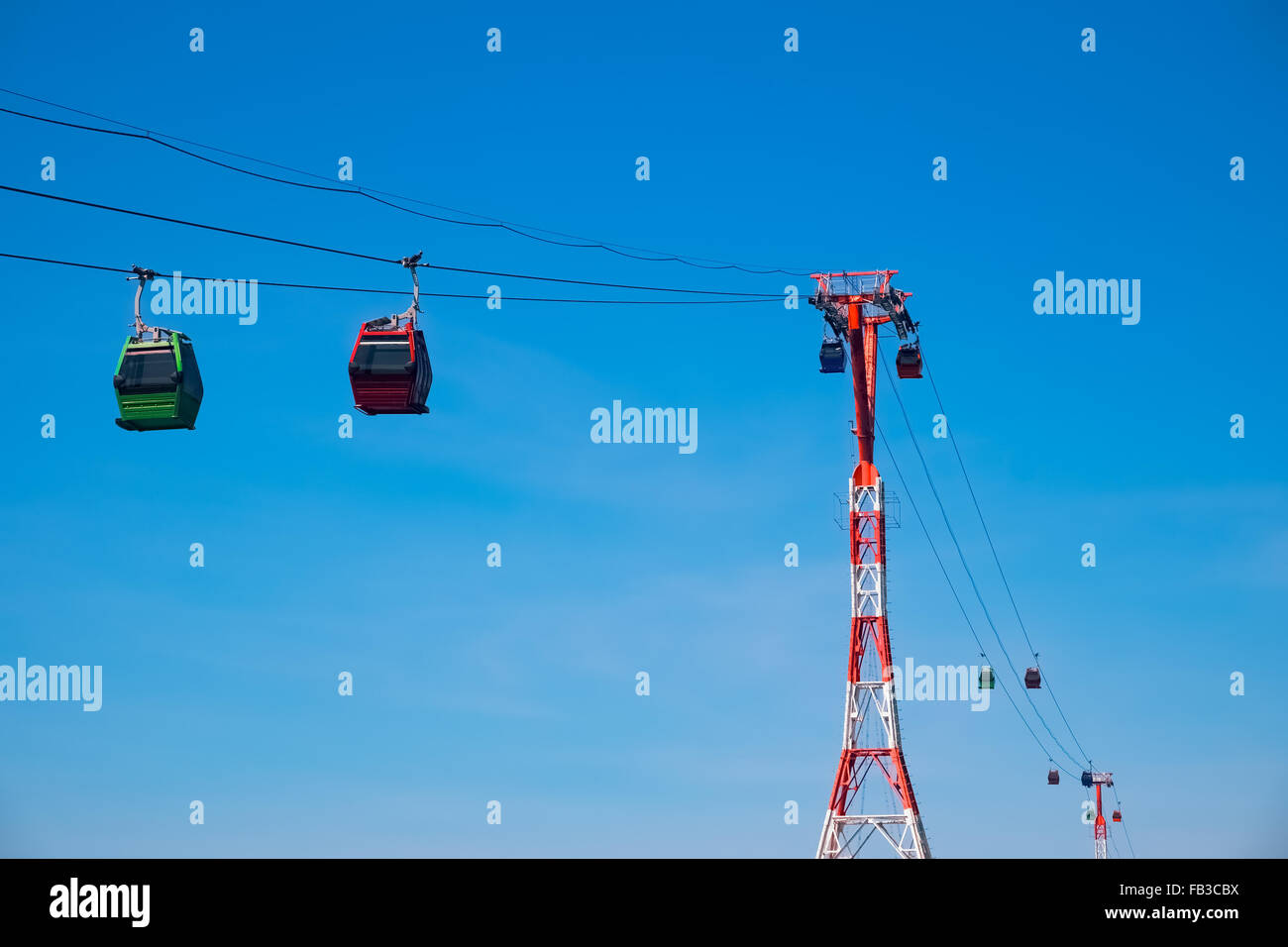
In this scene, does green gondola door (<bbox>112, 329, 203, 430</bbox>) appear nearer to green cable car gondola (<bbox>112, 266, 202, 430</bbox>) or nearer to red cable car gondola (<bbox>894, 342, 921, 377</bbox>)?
green cable car gondola (<bbox>112, 266, 202, 430</bbox>)

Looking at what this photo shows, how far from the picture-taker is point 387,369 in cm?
3094

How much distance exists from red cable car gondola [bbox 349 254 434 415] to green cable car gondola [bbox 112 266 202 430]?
10.1ft

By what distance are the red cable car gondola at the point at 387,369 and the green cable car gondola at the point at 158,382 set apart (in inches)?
121

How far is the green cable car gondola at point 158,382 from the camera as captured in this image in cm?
2878

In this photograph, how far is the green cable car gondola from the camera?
2878 centimetres

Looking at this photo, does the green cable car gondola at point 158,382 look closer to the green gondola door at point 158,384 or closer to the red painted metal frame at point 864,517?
the green gondola door at point 158,384

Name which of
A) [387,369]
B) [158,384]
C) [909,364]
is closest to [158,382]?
[158,384]

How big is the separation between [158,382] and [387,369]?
431cm

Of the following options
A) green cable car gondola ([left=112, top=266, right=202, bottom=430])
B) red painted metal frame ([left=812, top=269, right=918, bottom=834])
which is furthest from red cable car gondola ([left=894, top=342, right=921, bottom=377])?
green cable car gondola ([left=112, top=266, right=202, bottom=430])

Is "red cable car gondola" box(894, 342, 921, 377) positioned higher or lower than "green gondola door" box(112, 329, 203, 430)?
higher

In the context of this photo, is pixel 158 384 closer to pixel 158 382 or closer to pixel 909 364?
pixel 158 382
